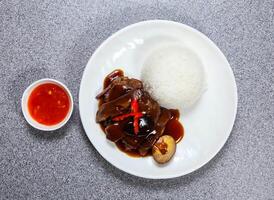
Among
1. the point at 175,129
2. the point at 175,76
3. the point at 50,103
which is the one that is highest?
the point at 175,76

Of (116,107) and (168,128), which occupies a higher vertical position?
(116,107)

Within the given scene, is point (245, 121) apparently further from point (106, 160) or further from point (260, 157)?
point (106, 160)

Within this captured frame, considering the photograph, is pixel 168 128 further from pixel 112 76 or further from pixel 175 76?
pixel 112 76

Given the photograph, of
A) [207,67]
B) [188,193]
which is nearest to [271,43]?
[207,67]

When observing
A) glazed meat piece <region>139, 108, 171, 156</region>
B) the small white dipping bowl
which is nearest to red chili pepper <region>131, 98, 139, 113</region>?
glazed meat piece <region>139, 108, 171, 156</region>

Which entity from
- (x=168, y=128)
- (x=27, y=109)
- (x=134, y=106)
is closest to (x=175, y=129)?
(x=168, y=128)

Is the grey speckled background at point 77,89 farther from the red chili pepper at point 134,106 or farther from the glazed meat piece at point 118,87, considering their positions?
the red chili pepper at point 134,106
